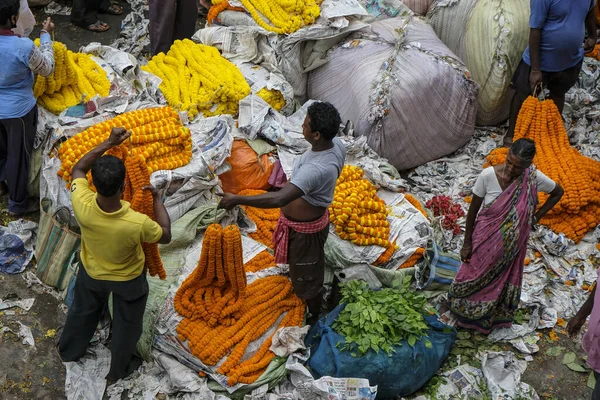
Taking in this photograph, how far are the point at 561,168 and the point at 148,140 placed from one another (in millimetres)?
3279

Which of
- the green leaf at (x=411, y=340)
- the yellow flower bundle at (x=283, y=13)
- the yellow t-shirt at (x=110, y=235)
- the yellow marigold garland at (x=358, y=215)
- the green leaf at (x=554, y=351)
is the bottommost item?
the green leaf at (x=554, y=351)

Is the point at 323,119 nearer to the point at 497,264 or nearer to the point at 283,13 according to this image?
the point at 497,264

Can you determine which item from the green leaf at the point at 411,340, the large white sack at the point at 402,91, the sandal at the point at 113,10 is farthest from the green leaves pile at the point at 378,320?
the sandal at the point at 113,10

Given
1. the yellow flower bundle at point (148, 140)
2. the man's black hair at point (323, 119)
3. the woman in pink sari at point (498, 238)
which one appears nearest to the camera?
the man's black hair at point (323, 119)

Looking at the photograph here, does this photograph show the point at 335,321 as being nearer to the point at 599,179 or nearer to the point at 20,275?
the point at 20,275

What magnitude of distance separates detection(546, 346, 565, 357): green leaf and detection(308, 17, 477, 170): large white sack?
6.98ft

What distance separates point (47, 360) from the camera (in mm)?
4391

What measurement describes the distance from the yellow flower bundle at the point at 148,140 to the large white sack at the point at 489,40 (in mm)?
2874

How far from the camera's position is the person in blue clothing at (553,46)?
575 cm

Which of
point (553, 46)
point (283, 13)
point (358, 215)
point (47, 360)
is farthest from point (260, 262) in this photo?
point (553, 46)

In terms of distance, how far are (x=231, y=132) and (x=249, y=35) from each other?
1.17m

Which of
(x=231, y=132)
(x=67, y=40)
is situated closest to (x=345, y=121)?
(x=231, y=132)

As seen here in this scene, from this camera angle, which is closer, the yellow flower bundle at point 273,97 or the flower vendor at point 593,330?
the flower vendor at point 593,330

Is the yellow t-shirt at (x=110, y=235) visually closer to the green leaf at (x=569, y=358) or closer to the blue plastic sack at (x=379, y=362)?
the blue plastic sack at (x=379, y=362)
